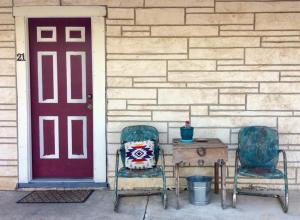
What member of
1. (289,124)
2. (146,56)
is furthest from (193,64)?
(289,124)

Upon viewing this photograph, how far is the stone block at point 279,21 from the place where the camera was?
4.80 meters

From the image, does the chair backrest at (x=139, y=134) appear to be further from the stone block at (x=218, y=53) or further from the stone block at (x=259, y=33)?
the stone block at (x=259, y=33)

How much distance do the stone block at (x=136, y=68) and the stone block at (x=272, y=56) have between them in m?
1.03

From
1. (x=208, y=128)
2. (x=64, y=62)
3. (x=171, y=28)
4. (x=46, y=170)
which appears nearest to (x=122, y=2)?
(x=171, y=28)

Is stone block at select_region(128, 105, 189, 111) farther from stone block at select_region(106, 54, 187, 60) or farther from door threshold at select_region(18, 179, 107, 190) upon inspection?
door threshold at select_region(18, 179, 107, 190)

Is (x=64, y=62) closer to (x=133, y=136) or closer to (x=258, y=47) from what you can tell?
(x=133, y=136)

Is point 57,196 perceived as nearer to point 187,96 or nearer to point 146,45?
point 187,96

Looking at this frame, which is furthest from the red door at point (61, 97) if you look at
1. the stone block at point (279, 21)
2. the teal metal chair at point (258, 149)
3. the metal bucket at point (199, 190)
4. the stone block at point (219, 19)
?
the stone block at point (279, 21)

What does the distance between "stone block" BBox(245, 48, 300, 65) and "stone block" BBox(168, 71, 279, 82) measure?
141mm

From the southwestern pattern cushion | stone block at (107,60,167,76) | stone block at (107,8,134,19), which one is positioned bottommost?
the southwestern pattern cushion

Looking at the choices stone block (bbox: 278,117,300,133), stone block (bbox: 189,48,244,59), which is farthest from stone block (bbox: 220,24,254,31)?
stone block (bbox: 278,117,300,133)

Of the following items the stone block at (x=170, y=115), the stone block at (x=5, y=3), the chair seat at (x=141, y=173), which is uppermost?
the stone block at (x=5, y=3)

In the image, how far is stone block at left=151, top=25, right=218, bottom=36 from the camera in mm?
4855

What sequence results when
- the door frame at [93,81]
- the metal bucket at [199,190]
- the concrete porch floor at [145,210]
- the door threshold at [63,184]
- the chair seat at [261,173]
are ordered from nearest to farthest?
the concrete porch floor at [145,210] < the chair seat at [261,173] < the metal bucket at [199,190] < the door frame at [93,81] < the door threshold at [63,184]
